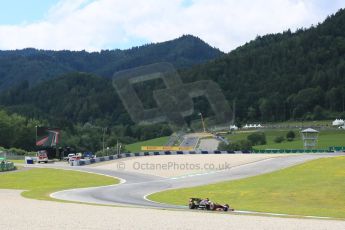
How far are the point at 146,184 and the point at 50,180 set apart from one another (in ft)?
55.5

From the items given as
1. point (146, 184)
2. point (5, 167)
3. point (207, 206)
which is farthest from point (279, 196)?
point (5, 167)

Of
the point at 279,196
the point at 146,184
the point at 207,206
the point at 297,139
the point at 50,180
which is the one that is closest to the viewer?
the point at 207,206

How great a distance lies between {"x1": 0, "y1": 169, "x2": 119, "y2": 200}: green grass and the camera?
6681 centimetres

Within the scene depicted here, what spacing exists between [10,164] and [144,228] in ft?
230

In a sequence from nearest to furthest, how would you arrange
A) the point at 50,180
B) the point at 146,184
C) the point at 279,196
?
the point at 279,196, the point at 146,184, the point at 50,180

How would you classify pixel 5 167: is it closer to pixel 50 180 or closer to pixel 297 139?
pixel 50 180

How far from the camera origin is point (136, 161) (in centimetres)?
10056

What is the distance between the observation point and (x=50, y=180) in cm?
7400

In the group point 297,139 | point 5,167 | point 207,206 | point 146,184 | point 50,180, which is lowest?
point 207,206

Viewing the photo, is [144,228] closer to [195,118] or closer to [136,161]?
[136,161]

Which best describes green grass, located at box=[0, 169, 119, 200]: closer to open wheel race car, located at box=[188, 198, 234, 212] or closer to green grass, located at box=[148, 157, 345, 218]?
green grass, located at box=[148, 157, 345, 218]

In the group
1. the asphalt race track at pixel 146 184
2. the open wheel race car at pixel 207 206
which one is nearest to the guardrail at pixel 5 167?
the asphalt race track at pixel 146 184

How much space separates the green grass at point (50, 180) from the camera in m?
66.8

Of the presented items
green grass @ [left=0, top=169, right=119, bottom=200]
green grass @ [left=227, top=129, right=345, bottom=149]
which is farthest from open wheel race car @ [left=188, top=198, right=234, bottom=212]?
green grass @ [left=227, top=129, right=345, bottom=149]
